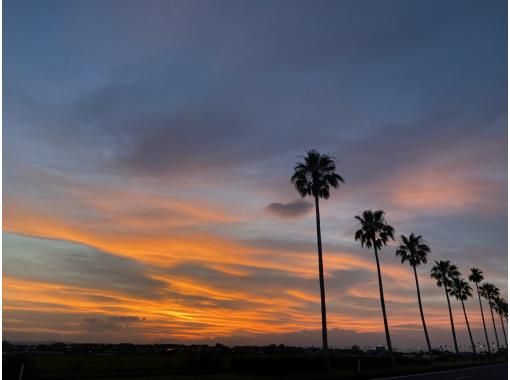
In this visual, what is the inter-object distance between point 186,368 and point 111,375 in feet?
18.6

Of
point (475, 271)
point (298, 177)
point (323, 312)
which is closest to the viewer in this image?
point (323, 312)

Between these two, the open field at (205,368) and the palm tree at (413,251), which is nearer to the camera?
the open field at (205,368)

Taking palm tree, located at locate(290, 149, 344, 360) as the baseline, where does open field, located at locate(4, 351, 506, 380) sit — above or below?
below

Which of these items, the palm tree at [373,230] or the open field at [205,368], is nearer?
the open field at [205,368]

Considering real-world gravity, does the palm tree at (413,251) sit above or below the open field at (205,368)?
above

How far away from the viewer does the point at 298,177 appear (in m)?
41.5

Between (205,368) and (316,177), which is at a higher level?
(316,177)

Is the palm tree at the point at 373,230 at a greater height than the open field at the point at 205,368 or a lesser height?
greater

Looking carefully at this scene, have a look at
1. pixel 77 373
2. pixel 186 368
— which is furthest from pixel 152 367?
pixel 77 373

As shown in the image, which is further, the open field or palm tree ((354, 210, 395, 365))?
palm tree ((354, 210, 395, 365))

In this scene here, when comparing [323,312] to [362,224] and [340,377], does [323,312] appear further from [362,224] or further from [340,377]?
[362,224]

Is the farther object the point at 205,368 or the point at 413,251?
the point at 413,251

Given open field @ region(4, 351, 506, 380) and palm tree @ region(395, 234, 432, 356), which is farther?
palm tree @ region(395, 234, 432, 356)

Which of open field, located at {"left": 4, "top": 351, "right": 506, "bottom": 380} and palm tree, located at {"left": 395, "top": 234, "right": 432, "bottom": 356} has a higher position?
palm tree, located at {"left": 395, "top": 234, "right": 432, "bottom": 356}
